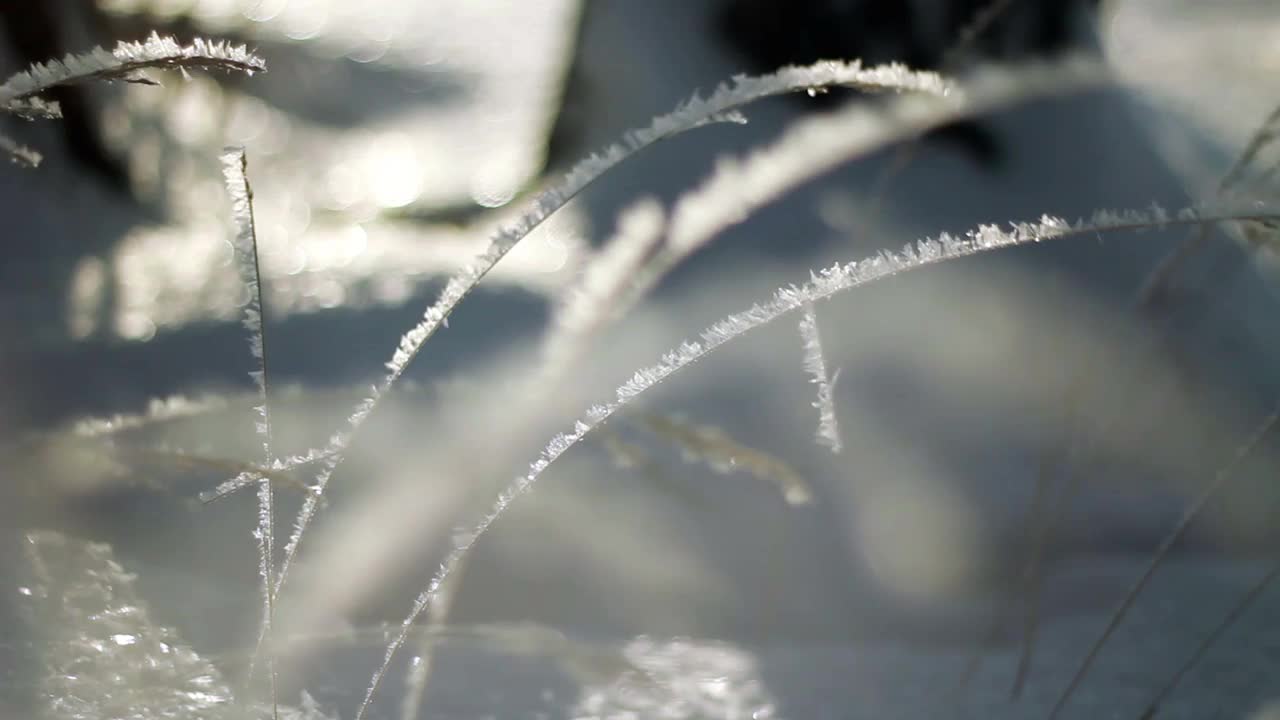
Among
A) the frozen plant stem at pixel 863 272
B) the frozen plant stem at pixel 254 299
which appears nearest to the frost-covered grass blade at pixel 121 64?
the frozen plant stem at pixel 254 299

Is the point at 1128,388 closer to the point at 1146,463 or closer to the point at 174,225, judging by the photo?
the point at 1146,463

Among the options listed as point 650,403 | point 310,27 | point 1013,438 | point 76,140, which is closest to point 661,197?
point 650,403

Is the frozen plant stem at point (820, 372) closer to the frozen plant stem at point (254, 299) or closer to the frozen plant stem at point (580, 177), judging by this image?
the frozen plant stem at point (580, 177)

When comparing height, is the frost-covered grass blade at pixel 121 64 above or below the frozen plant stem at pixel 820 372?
above

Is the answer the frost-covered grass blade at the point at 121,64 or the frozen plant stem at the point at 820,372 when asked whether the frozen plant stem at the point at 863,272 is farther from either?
the frost-covered grass blade at the point at 121,64

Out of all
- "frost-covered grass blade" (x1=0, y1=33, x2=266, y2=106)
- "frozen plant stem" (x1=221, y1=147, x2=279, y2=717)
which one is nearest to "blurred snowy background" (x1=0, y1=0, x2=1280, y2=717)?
"frozen plant stem" (x1=221, y1=147, x2=279, y2=717)

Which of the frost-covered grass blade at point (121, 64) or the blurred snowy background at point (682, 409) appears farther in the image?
the blurred snowy background at point (682, 409)

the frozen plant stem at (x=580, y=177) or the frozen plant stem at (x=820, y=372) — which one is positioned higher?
the frozen plant stem at (x=580, y=177)

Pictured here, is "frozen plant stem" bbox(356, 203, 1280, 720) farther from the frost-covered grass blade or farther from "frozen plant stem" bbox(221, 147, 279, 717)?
the frost-covered grass blade

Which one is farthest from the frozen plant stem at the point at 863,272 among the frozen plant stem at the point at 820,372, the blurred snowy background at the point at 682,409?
the blurred snowy background at the point at 682,409
